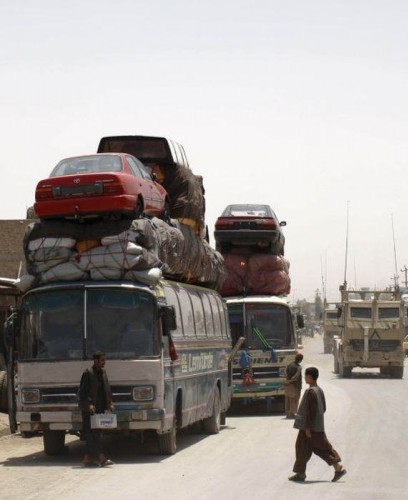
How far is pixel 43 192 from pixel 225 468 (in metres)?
5.19

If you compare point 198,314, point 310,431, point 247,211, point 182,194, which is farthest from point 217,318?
point 310,431

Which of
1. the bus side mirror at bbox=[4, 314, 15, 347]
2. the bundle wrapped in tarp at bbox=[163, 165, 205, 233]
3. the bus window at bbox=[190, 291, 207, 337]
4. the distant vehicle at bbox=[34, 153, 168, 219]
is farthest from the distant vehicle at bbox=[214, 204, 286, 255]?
the bus side mirror at bbox=[4, 314, 15, 347]

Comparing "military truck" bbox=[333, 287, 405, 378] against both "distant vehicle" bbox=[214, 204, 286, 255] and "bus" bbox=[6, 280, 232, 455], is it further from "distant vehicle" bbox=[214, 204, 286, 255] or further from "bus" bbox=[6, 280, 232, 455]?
"bus" bbox=[6, 280, 232, 455]

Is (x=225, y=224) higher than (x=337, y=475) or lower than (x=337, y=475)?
higher

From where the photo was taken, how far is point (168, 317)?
18.8 metres

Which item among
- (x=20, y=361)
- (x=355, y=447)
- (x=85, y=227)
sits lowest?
(x=355, y=447)

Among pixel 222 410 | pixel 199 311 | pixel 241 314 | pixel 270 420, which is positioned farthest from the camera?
pixel 241 314

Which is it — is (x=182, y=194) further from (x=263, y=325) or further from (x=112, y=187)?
(x=263, y=325)

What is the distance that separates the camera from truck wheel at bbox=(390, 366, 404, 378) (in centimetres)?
5562

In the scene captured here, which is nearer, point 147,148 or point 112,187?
point 112,187

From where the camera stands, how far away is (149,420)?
60.2ft

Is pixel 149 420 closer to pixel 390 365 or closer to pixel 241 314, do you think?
pixel 241 314

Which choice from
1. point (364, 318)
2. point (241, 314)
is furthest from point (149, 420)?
point (364, 318)

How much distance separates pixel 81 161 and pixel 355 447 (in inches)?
252
